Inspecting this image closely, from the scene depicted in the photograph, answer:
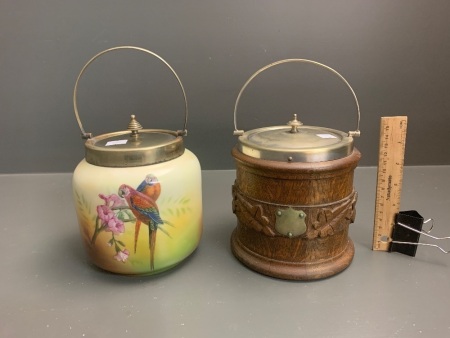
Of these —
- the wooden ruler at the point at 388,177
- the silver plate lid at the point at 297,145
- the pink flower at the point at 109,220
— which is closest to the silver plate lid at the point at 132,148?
the pink flower at the point at 109,220

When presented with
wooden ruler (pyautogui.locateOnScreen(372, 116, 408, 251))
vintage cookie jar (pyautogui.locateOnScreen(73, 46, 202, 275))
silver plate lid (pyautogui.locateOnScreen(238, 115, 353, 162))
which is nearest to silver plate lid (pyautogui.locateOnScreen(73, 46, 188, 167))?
vintage cookie jar (pyautogui.locateOnScreen(73, 46, 202, 275))

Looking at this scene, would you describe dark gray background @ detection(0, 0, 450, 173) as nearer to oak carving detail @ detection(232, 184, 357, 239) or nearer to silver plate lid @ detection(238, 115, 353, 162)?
silver plate lid @ detection(238, 115, 353, 162)

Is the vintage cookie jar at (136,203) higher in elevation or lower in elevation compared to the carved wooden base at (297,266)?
higher

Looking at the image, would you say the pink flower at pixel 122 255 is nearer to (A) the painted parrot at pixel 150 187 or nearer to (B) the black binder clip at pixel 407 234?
(A) the painted parrot at pixel 150 187

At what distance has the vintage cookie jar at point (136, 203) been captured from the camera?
41.3 inches

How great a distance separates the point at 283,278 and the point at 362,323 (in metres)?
0.26

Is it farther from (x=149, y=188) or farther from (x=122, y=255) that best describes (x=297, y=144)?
(x=122, y=255)

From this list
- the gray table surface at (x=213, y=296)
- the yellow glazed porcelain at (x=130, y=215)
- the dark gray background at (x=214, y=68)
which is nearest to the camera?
the gray table surface at (x=213, y=296)

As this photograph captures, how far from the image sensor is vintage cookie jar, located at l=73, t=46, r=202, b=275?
1.05 metres

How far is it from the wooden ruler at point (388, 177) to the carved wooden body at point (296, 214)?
5.8 inches

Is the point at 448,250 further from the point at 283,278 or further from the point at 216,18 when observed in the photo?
the point at 216,18

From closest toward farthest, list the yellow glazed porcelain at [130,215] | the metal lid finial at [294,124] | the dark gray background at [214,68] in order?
the yellow glazed porcelain at [130,215] → the metal lid finial at [294,124] → the dark gray background at [214,68]

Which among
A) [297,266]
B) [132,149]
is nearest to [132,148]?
[132,149]

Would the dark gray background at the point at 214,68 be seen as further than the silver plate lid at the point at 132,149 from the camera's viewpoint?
Yes
